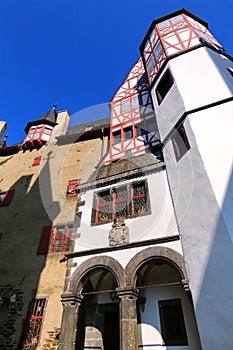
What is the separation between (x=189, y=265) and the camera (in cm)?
621

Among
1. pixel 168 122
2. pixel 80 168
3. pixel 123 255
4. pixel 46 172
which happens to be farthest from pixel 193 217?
pixel 46 172

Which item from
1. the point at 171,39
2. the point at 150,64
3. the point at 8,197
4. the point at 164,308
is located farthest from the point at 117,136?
the point at 164,308

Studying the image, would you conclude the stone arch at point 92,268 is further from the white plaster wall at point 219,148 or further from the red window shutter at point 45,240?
the red window shutter at point 45,240

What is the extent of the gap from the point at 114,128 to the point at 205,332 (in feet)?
38.0

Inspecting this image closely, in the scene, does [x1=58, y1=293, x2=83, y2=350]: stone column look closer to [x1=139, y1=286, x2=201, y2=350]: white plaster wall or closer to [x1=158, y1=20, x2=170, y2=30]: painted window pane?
[x1=139, y1=286, x2=201, y2=350]: white plaster wall

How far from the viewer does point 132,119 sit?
14.1 m

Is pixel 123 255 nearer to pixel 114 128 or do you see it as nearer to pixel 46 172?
pixel 114 128

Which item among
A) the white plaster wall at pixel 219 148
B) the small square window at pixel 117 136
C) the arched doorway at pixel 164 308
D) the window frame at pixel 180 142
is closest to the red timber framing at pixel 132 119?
the small square window at pixel 117 136

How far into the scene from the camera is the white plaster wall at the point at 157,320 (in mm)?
6527

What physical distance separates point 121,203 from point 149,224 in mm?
1582

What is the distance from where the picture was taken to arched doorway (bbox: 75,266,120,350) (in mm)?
7805

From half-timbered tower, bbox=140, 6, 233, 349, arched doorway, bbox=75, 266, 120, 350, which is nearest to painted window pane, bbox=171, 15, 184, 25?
half-timbered tower, bbox=140, 6, 233, 349

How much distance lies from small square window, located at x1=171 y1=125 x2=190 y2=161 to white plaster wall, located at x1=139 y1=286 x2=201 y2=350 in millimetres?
4658

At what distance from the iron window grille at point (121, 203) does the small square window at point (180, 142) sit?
1.71 meters
